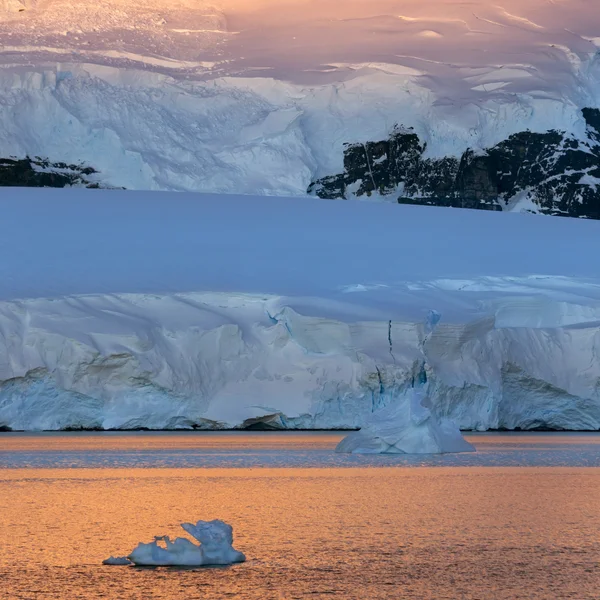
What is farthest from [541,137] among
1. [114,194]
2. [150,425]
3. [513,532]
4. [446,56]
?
[513,532]

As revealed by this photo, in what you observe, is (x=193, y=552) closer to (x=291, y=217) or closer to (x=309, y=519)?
(x=309, y=519)

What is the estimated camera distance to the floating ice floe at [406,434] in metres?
15.7

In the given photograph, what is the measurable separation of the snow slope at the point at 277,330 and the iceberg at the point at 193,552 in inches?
404

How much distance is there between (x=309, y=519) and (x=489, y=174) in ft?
63.7

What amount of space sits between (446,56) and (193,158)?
296 inches

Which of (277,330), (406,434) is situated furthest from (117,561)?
(277,330)

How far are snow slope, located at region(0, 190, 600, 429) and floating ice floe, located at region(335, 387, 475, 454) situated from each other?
1924mm

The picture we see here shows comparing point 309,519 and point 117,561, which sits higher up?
point 117,561

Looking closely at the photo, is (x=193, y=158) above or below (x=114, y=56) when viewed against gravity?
below

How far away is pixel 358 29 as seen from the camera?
104 feet

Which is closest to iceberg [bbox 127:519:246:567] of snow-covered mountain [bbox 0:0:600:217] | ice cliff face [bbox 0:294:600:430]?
ice cliff face [bbox 0:294:600:430]

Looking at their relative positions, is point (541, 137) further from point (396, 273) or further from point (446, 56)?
point (396, 273)

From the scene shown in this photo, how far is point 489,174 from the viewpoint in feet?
95.6

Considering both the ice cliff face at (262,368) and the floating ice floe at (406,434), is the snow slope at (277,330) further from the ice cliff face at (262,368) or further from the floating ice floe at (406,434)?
the floating ice floe at (406,434)
